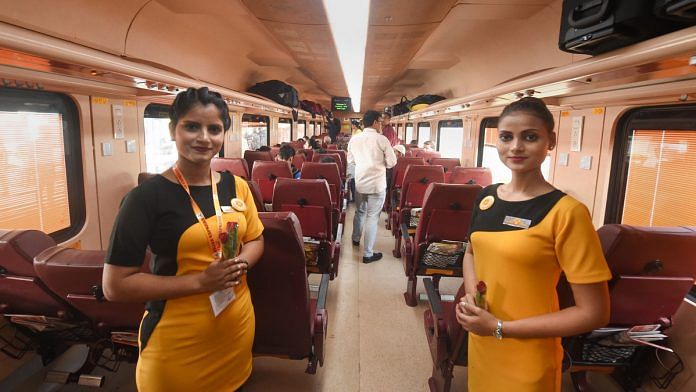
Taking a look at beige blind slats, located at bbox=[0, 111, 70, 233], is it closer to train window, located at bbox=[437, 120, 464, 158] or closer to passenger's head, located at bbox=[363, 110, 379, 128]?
passenger's head, located at bbox=[363, 110, 379, 128]

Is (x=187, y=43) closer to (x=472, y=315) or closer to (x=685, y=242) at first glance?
(x=472, y=315)

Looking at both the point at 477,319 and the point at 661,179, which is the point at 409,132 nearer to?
the point at 661,179

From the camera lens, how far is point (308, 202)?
360 cm

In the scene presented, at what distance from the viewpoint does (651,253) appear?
5.46ft

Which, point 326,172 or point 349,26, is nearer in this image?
point 349,26

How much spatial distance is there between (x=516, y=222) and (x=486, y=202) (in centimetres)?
22

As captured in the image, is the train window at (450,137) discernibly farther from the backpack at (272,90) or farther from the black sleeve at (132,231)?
the black sleeve at (132,231)

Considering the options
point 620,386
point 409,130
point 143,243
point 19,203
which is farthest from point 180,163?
point 409,130

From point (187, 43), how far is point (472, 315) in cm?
532

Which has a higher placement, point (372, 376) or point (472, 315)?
point (472, 315)

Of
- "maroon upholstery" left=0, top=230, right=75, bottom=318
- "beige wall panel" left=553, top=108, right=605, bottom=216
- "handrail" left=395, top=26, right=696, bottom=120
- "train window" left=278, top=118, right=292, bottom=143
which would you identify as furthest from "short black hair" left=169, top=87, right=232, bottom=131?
"train window" left=278, top=118, right=292, bottom=143

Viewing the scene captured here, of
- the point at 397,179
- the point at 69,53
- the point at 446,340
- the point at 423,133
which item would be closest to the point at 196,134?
the point at 69,53

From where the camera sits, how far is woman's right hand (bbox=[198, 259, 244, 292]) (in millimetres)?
1270

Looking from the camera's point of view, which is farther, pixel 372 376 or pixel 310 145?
pixel 310 145
